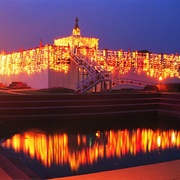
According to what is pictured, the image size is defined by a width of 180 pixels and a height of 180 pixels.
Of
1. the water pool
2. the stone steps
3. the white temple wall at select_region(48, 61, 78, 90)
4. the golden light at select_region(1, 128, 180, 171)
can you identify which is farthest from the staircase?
the golden light at select_region(1, 128, 180, 171)

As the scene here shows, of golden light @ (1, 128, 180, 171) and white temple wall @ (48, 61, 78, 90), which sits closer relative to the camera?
golden light @ (1, 128, 180, 171)

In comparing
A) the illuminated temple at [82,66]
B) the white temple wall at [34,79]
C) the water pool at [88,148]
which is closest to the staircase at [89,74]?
the illuminated temple at [82,66]

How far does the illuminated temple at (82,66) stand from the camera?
30203mm

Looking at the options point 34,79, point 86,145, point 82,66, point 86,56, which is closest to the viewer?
point 86,145

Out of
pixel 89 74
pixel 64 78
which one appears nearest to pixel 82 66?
pixel 89 74

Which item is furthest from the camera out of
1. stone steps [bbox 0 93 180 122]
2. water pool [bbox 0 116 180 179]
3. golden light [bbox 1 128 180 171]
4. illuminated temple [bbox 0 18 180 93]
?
illuminated temple [bbox 0 18 180 93]

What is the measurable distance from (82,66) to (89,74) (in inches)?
41.4

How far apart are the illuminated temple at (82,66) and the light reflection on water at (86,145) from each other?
45.8ft

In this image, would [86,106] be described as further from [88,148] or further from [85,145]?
[88,148]

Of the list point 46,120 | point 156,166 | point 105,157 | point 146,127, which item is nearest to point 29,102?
point 46,120

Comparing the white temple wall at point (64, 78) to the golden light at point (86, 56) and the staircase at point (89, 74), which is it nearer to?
the golden light at point (86, 56)

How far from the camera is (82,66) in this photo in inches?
1192

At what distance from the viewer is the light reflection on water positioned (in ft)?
31.0

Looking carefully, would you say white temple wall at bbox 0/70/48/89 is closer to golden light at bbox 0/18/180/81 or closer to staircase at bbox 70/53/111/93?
golden light at bbox 0/18/180/81
